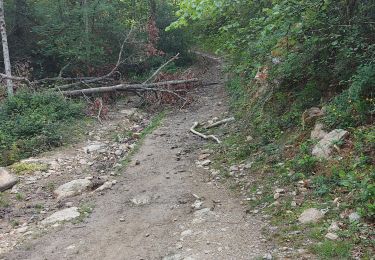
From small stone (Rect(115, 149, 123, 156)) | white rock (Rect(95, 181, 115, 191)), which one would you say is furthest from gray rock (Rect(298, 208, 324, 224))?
small stone (Rect(115, 149, 123, 156))

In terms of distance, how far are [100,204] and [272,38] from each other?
416 centimetres

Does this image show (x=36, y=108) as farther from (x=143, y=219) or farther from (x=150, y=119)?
(x=143, y=219)

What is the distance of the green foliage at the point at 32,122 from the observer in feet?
28.9

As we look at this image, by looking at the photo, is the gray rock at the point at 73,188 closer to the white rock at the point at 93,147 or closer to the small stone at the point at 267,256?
the white rock at the point at 93,147

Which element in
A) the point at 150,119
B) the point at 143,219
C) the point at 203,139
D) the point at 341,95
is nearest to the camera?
the point at 143,219

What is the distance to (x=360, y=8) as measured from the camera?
6.29 m

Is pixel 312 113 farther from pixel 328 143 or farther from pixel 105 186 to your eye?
pixel 105 186

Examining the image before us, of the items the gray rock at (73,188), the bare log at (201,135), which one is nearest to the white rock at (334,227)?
the bare log at (201,135)

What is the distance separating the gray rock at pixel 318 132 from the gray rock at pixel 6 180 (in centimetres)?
571

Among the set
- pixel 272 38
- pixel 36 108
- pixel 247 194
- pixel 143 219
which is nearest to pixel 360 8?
pixel 272 38

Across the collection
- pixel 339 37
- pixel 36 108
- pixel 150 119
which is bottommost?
pixel 150 119

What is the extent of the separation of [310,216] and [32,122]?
7638 millimetres

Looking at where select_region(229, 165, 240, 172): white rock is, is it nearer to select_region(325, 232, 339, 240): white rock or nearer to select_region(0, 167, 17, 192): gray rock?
select_region(325, 232, 339, 240): white rock

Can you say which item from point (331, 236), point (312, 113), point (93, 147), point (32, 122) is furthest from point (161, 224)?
point (32, 122)
